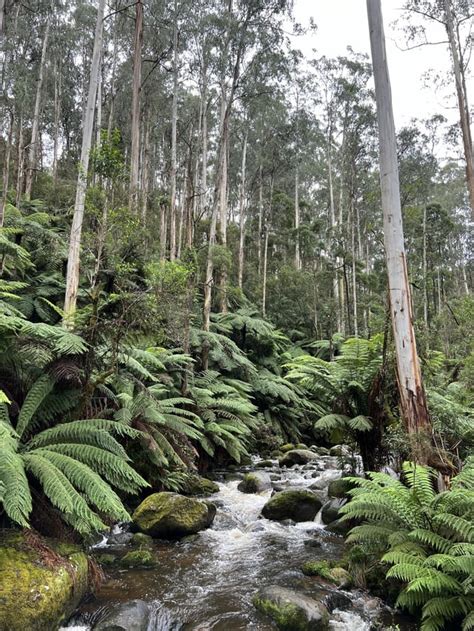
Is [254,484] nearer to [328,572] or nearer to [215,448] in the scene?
[215,448]

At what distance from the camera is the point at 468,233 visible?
37.6m

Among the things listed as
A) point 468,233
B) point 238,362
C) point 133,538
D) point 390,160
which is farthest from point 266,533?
point 468,233

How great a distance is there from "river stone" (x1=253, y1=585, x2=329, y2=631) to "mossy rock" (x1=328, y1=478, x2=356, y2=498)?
298 centimetres

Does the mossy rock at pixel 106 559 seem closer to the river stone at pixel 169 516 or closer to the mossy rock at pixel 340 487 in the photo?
the river stone at pixel 169 516

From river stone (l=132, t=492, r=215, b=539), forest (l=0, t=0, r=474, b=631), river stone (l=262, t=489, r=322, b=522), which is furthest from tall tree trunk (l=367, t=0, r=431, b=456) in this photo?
river stone (l=132, t=492, r=215, b=539)

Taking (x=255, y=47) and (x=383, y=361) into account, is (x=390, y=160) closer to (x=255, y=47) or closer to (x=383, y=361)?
(x=383, y=361)

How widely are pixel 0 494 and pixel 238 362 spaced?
992 centimetres

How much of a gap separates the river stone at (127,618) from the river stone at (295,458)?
752 cm

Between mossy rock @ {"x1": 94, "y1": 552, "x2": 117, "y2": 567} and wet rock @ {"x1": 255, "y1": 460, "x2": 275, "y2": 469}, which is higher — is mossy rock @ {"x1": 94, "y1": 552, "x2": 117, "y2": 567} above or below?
below

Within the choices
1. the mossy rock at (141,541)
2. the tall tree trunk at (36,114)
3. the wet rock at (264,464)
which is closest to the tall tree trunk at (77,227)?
the mossy rock at (141,541)

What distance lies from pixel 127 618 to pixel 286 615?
1.35 metres

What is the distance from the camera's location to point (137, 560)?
16.2 ft

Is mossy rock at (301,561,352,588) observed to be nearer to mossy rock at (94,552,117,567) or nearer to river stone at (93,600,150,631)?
river stone at (93,600,150,631)

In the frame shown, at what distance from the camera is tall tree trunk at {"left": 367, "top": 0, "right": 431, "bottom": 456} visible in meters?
5.26
